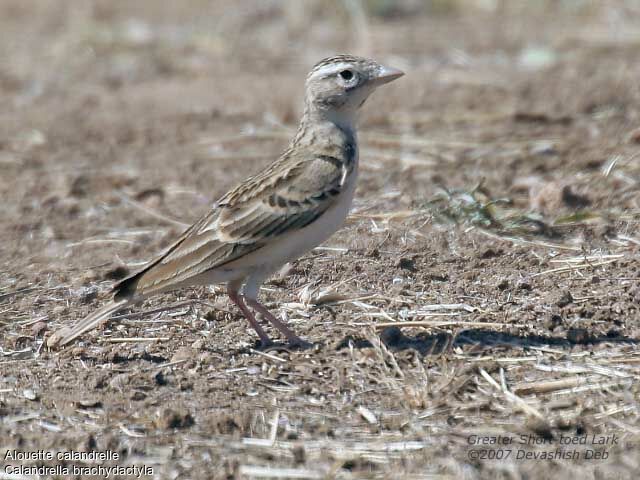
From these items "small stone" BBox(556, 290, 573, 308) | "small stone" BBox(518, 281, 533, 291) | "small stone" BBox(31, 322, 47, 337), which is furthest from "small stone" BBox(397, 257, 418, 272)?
"small stone" BBox(31, 322, 47, 337)

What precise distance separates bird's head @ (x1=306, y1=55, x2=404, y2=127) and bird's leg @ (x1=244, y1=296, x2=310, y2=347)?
1304mm

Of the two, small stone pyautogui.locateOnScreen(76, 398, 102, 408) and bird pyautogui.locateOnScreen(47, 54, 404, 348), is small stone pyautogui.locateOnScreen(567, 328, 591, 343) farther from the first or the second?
small stone pyautogui.locateOnScreen(76, 398, 102, 408)

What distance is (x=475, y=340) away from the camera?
6430 millimetres

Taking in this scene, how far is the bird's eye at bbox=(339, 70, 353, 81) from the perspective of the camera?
22.9 ft

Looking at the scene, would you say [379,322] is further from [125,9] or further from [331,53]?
[125,9]

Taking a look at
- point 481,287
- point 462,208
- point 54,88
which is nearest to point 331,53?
point 54,88

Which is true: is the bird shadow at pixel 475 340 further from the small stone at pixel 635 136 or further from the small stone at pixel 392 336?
the small stone at pixel 635 136

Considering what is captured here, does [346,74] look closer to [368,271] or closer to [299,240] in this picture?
[299,240]

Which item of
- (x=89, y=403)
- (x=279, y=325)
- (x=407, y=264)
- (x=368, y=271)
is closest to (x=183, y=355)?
(x=279, y=325)

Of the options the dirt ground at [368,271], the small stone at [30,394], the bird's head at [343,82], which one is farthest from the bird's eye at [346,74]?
the small stone at [30,394]

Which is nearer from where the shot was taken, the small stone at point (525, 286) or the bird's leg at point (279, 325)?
the bird's leg at point (279, 325)

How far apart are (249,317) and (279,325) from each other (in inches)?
8.5

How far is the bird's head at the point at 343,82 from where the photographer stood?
275 inches

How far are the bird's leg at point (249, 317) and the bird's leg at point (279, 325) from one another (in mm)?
76
